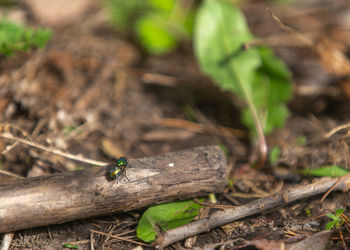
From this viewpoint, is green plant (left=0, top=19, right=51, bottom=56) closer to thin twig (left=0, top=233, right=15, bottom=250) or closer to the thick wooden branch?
thin twig (left=0, top=233, right=15, bottom=250)

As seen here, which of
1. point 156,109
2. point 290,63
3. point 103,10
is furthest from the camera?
point 103,10

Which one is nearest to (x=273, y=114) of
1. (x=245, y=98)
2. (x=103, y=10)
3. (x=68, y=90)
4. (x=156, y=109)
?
(x=245, y=98)

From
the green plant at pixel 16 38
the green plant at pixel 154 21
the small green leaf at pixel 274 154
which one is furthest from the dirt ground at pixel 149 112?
the green plant at pixel 16 38

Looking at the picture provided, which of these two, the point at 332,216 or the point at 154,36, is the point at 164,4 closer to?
the point at 154,36

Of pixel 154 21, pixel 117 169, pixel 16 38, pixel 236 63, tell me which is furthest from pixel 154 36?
pixel 117 169

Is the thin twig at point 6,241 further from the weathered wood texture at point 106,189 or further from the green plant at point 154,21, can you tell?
the green plant at point 154,21

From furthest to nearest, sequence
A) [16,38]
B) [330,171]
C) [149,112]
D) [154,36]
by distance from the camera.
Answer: [154,36] < [149,112] < [16,38] < [330,171]

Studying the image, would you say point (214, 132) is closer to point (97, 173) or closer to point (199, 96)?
point (199, 96)
